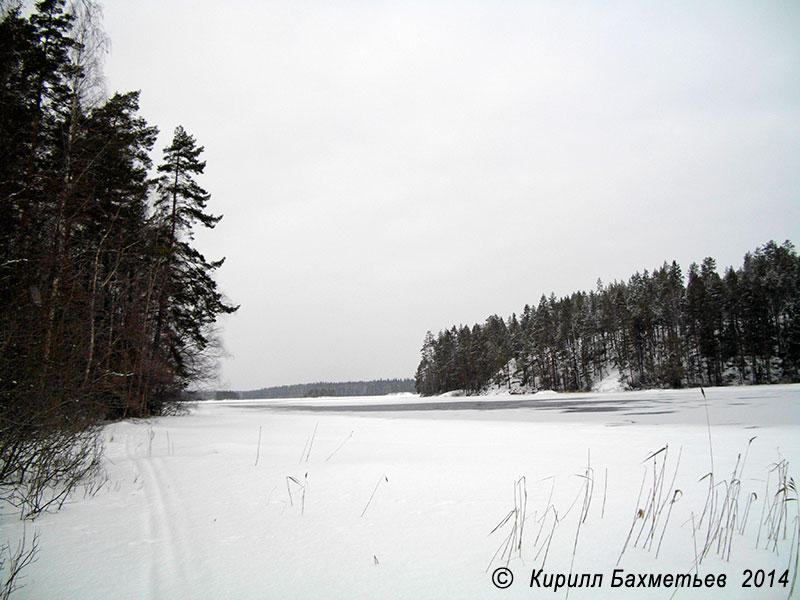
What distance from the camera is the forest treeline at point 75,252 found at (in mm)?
5191

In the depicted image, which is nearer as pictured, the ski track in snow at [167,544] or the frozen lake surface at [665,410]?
the ski track in snow at [167,544]

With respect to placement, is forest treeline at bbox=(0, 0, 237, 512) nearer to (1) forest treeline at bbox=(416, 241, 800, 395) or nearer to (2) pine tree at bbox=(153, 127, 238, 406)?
(2) pine tree at bbox=(153, 127, 238, 406)

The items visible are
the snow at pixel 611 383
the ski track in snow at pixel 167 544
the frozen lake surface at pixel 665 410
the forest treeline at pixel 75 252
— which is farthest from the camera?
the snow at pixel 611 383

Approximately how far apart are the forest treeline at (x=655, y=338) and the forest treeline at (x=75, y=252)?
207 ft

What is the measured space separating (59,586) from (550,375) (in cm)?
8250

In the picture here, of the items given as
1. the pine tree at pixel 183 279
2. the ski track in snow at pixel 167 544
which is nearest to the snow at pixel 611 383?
the pine tree at pixel 183 279

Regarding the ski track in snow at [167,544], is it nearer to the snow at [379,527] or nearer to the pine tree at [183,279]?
the snow at [379,527]

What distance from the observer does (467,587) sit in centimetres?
281

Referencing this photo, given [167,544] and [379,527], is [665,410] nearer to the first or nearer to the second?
[379,527]

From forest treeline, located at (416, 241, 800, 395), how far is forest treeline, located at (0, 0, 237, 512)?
207 feet

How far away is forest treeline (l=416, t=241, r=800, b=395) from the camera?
5459 centimetres

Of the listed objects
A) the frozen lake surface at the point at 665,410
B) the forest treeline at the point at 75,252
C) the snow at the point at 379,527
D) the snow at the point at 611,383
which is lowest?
the snow at the point at 611,383

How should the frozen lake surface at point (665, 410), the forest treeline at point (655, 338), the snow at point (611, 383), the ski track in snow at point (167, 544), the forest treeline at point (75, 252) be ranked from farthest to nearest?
the snow at point (611, 383) → the forest treeline at point (655, 338) → the frozen lake surface at point (665, 410) → the forest treeline at point (75, 252) → the ski track in snow at point (167, 544)

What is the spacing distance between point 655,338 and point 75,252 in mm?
84601
